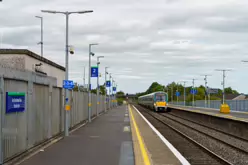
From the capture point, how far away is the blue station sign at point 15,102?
35.1 feet

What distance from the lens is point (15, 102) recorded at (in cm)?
1134

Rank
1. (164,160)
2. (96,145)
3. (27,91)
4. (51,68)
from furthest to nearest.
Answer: (51,68), (96,145), (27,91), (164,160)

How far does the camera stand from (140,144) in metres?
15.6

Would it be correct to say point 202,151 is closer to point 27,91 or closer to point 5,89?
point 27,91

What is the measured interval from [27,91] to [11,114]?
6.15 ft

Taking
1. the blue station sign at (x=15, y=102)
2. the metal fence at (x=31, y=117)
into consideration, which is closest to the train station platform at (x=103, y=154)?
the metal fence at (x=31, y=117)

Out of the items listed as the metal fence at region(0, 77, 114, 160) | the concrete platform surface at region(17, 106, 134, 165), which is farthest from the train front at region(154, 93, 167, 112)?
the concrete platform surface at region(17, 106, 134, 165)

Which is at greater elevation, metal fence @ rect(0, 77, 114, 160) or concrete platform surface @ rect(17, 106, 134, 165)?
metal fence @ rect(0, 77, 114, 160)

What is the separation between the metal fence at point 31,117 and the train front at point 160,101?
4115 cm

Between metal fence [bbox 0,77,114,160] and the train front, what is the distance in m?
41.2

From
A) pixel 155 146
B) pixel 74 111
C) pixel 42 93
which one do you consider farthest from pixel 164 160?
pixel 74 111

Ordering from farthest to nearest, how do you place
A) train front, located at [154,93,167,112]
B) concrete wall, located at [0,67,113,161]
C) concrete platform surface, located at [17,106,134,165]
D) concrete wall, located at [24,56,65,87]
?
train front, located at [154,93,167,112], concrete wall, located at [24,56,65,87], concrete platform surface, located at [17,106,134,165], concrete wall, located at [0,67,113,161]

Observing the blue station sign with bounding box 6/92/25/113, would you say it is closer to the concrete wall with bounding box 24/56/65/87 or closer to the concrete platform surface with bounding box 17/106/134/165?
the concrete platform surface with bounding box 17/106/134/165

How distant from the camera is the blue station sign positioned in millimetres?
10696
